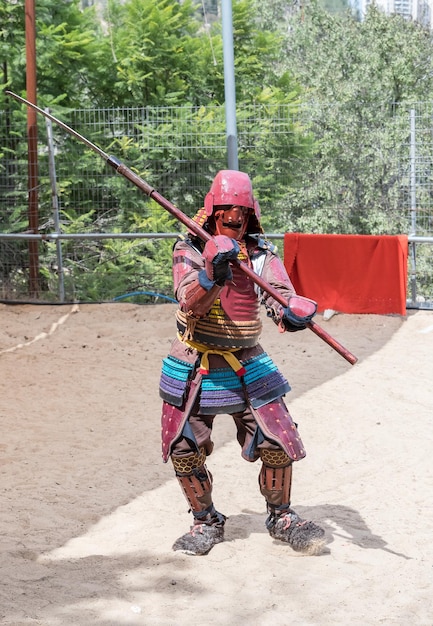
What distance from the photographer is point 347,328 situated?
9.77 meters

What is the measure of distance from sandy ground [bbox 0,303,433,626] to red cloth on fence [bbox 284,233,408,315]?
1.24 ft

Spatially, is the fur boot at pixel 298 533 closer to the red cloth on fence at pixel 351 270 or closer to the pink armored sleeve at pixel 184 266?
the pink armored sleeve at pixel 184 266

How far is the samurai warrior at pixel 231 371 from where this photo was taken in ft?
14.1

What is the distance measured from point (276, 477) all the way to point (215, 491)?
3.88 feet

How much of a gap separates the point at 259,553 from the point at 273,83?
1618cm

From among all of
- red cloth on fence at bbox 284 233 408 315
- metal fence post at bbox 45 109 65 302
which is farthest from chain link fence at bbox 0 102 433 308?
red cloth on fence at bbox 284 233 408 315

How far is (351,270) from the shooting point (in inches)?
398

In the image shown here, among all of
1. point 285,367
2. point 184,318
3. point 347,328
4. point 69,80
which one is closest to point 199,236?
point 184,318

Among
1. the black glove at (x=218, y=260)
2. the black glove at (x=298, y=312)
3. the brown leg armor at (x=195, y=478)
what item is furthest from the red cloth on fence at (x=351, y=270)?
the black glove at (x=218, y=260)

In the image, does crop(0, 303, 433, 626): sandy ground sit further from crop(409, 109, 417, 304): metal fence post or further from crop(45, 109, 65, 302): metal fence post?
crop(45, 109, 65, 302): metal fence post

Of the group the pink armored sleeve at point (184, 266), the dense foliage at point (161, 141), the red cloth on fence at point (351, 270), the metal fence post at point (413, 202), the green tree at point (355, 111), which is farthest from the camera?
the green tree at point (355, 111)

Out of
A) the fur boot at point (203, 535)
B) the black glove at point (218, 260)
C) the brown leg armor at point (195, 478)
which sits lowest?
the fur boot at point (203, 535)

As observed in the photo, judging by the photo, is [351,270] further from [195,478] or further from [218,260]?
[218,260]

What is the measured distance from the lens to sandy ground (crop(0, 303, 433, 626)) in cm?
401
